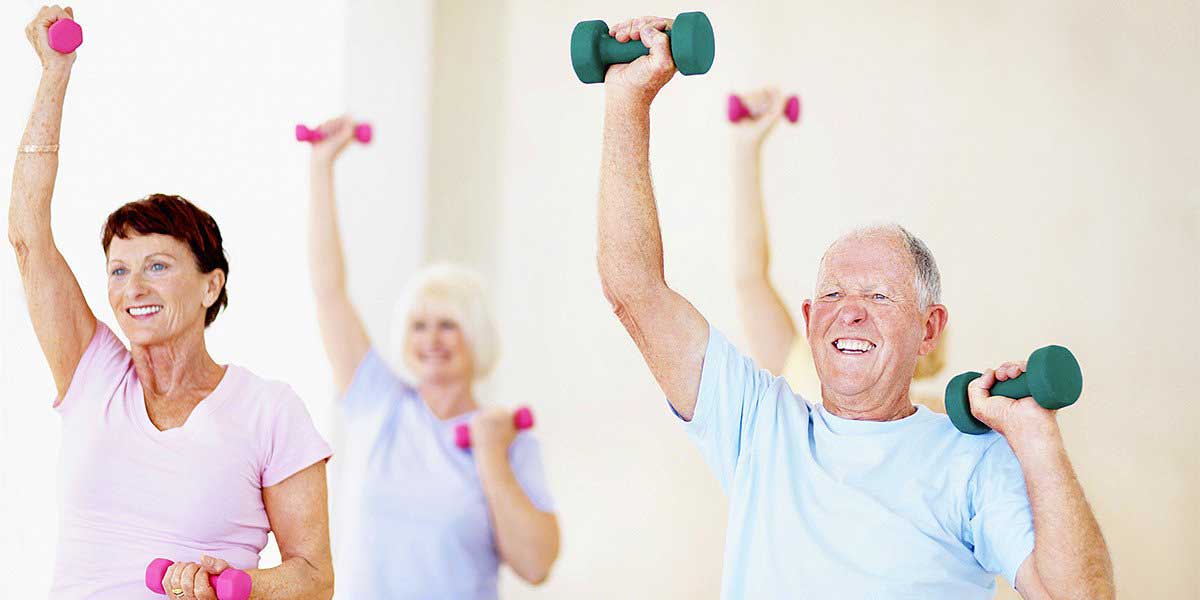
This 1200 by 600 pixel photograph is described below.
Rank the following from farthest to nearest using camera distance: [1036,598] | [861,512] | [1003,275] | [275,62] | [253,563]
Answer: [275,62], [1003,275], [253,563], [861,512], [1036,598]

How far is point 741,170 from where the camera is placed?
127 inches

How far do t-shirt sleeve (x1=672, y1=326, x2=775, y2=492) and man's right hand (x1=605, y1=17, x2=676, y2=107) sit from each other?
374 millimetres

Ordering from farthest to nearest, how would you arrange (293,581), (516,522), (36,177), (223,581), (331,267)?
(331,267) → (516,522) → (36,177) → (293,581) → (223,581)

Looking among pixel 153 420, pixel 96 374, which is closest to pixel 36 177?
pixel 96 374

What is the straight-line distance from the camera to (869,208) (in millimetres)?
3596

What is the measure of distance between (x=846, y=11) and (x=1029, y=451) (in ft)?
7.55

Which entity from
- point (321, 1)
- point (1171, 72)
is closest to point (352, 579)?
point (321, 1)

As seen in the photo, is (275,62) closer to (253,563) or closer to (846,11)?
(846,11)

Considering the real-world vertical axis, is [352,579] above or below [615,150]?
below

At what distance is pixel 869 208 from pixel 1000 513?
6.52 feet

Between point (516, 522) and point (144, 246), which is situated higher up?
point (144, 246)

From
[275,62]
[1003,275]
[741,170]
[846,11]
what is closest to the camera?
[741,170]

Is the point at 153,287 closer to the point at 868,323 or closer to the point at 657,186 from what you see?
the point at 868,323

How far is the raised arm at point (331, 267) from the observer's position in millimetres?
3475
